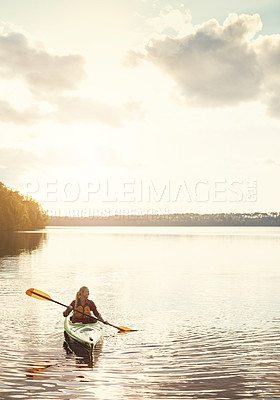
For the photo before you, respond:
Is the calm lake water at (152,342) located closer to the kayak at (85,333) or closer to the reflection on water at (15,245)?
the kayak at (85,333)

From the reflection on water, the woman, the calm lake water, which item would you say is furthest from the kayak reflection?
the reflection on water

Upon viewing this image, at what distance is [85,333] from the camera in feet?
57.4

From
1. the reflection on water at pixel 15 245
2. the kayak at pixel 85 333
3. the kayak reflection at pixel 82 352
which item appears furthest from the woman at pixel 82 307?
the reflection on water at pixel 15 245

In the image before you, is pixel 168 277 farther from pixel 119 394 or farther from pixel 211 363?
pixel 119 394

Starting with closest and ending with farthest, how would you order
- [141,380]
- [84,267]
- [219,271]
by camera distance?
[141,380] → [219,271] → [84,267]

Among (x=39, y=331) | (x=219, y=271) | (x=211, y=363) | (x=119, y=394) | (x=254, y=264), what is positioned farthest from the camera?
(x=254, y=264)

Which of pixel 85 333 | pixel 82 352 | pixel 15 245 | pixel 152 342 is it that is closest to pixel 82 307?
pixel 85 333

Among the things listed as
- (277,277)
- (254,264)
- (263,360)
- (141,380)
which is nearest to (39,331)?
(141,380)

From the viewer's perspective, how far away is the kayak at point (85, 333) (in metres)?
16.8

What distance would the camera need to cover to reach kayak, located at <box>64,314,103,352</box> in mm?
16833

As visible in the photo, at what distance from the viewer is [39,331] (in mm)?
20719

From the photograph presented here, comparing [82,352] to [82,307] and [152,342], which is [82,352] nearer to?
[82,307]

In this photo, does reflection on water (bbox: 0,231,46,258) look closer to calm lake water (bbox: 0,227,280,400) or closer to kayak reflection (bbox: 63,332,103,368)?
calm lake water (bbox: 0,227,280,400)

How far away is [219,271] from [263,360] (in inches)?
1322
